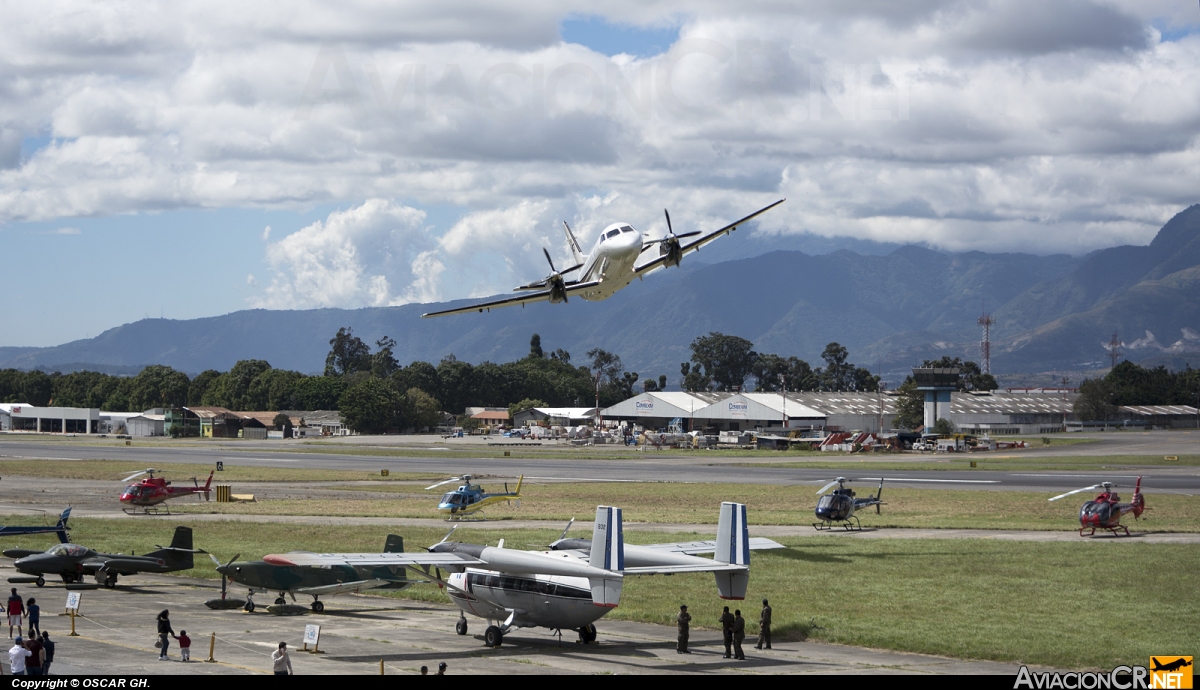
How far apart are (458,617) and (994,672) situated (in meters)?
19.1

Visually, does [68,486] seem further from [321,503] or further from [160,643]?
[160,643]

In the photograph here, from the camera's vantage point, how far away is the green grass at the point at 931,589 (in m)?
35.5

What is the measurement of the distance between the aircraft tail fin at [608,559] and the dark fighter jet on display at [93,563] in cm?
1960

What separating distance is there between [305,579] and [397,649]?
26.1 feet

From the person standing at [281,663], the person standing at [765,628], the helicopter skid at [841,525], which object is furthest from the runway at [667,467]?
the person standing at [281,663]

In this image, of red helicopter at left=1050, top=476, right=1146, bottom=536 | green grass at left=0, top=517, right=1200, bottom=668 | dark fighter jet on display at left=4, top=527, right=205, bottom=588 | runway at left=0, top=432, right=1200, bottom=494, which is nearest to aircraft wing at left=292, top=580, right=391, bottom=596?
green grass at left=0, top=517, right=1200, bottom=668

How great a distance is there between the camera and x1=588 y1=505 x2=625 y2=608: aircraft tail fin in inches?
1266

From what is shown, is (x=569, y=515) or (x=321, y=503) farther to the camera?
(x=321, y=503)

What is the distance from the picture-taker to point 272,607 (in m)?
40.0

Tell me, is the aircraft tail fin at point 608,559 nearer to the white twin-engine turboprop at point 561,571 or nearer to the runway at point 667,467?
the white twin-engine turboprop at point 561,571

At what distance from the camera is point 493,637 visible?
34.3m

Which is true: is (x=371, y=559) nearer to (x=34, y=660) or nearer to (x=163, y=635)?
(x=163, y=635)

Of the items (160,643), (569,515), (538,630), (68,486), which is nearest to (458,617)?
(538,630)

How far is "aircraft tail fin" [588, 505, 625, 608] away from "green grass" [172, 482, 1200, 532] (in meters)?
34.8
